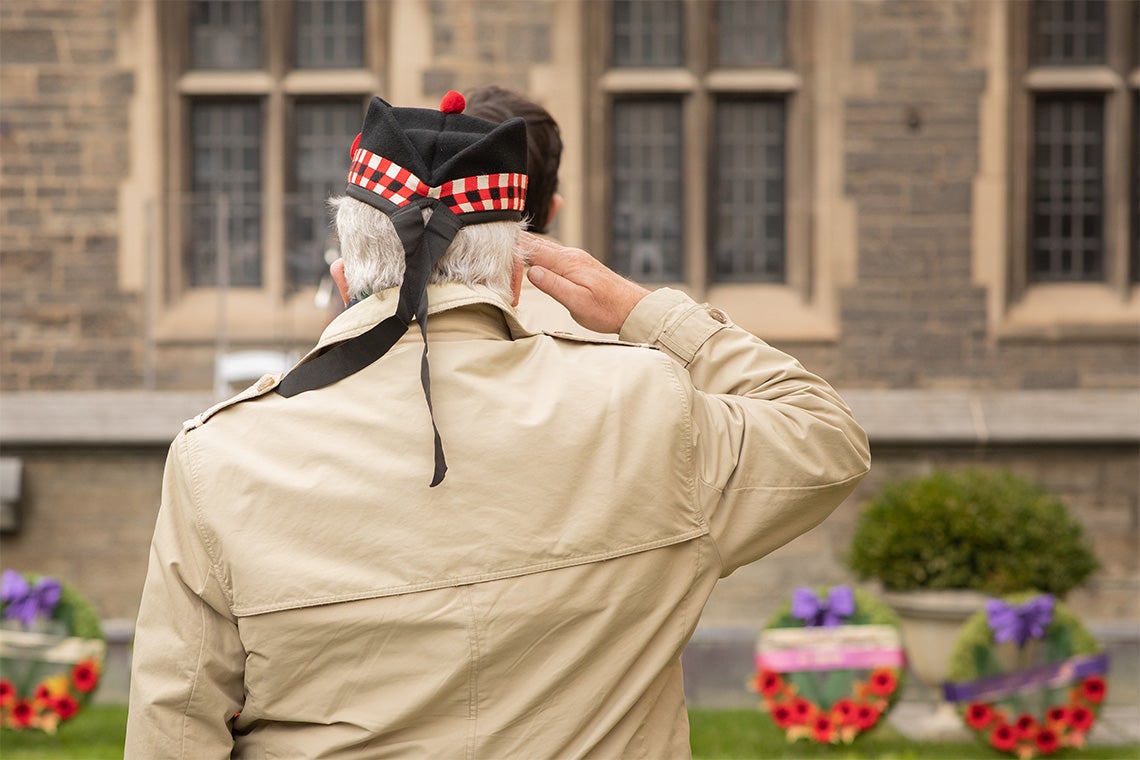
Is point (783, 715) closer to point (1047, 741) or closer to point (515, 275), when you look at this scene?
point (1047, 741)

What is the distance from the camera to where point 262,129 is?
820cm

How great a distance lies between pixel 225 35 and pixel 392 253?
7146 mm

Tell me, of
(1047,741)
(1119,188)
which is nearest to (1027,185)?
(1119,188)

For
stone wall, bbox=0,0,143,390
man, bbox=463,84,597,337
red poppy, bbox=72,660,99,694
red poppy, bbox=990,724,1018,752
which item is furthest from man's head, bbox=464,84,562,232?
stone wall, bbox=0,0,143,390

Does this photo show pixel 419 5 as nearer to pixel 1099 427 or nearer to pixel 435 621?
pixel 1099 427

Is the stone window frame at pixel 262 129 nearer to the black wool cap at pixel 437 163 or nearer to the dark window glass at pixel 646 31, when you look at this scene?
the dark window glass at pixel 646 31

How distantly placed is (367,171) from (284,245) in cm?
646

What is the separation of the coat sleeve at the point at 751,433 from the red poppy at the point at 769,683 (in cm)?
441

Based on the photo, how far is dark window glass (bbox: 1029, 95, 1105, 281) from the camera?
822 cm

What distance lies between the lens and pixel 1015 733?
586 centimetres

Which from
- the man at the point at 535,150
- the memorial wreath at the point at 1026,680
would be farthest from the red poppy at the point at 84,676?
the man at the point at 535,150

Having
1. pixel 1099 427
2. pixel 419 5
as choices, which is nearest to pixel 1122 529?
pixel 1099 427

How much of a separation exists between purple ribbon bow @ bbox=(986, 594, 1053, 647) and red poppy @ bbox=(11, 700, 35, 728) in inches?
165

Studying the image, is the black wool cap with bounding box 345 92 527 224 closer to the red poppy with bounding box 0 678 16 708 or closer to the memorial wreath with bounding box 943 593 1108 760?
the memorial wreath with bounding box 943 593 1108 760
